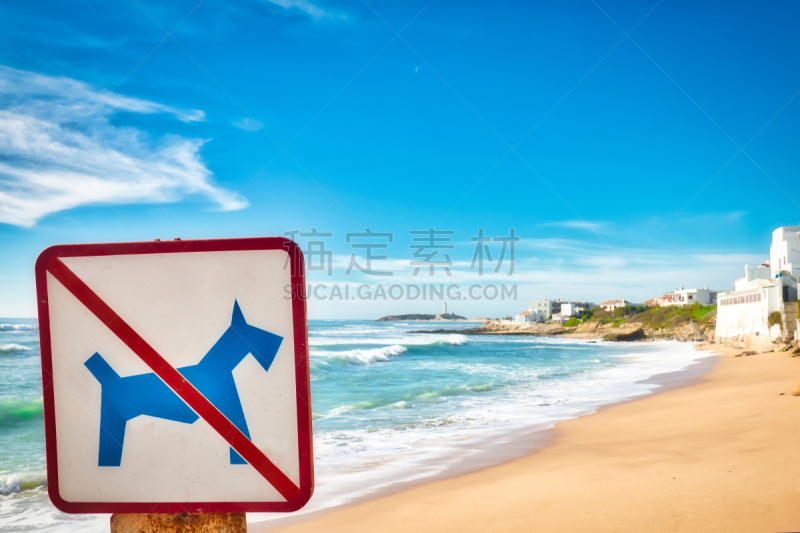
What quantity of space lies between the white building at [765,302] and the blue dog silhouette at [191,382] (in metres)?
34.0

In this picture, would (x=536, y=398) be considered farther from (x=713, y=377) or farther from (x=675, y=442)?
(x=713, y=377)

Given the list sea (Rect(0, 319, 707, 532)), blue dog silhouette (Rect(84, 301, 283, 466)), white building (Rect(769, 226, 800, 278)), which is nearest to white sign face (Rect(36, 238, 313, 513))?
blue dog silhouette (Rect(84, 301, 283, 466))

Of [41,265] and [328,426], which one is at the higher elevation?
[41,265]

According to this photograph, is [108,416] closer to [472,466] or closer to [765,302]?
[472,466]

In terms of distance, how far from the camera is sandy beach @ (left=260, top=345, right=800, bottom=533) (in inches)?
164

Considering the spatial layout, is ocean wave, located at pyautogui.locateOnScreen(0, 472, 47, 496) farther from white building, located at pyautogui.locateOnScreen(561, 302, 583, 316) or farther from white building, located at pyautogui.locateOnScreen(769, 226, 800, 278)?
white building, located at pyautogui.locateOnScreen(561, 302, 583, 316)

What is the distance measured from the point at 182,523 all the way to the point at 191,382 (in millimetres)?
369

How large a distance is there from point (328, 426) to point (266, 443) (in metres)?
9.73

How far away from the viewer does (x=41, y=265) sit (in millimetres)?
Answer: 1092

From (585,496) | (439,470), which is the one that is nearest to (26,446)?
(439,470)

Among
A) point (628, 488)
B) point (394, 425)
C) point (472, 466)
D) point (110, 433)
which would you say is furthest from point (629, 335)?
point (110, 433)

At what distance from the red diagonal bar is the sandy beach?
4.06 metres

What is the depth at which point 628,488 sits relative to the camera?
16.4ft

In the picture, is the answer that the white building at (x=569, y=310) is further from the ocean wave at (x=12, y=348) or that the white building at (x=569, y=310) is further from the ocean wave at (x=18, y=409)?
the ocean wave at (x=18, y=409)
